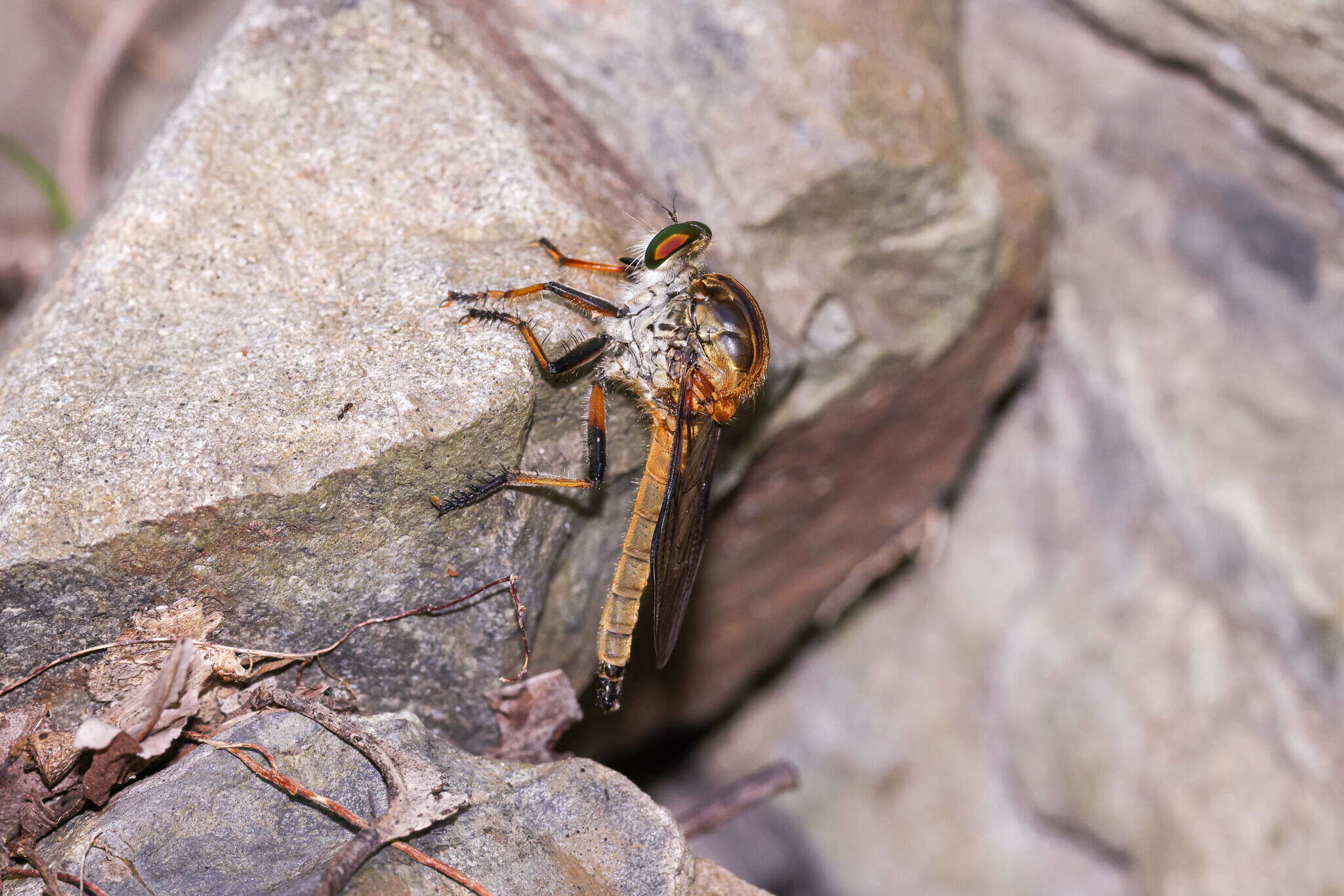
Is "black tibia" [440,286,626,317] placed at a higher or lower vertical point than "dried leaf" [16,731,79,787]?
lower

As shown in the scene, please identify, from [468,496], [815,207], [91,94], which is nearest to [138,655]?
[468,496]

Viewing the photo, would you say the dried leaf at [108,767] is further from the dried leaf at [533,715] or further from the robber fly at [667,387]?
the robber fly at [667,387]

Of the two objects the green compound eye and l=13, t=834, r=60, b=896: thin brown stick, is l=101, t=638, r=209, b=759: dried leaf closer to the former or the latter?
l=13, t=834, r=60, b=896: thin brown stick

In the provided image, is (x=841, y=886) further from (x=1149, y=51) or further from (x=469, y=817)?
(x=1149, y=51)

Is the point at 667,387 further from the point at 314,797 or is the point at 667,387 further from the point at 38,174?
the point at 38,174

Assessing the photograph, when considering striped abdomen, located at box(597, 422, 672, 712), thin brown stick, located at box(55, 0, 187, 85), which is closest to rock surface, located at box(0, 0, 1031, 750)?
striped abdomen, located at box(597, 422, 672, 712)

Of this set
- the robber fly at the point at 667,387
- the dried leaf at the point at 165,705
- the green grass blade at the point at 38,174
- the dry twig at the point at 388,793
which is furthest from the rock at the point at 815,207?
the green grass blade at the point at 38,174
